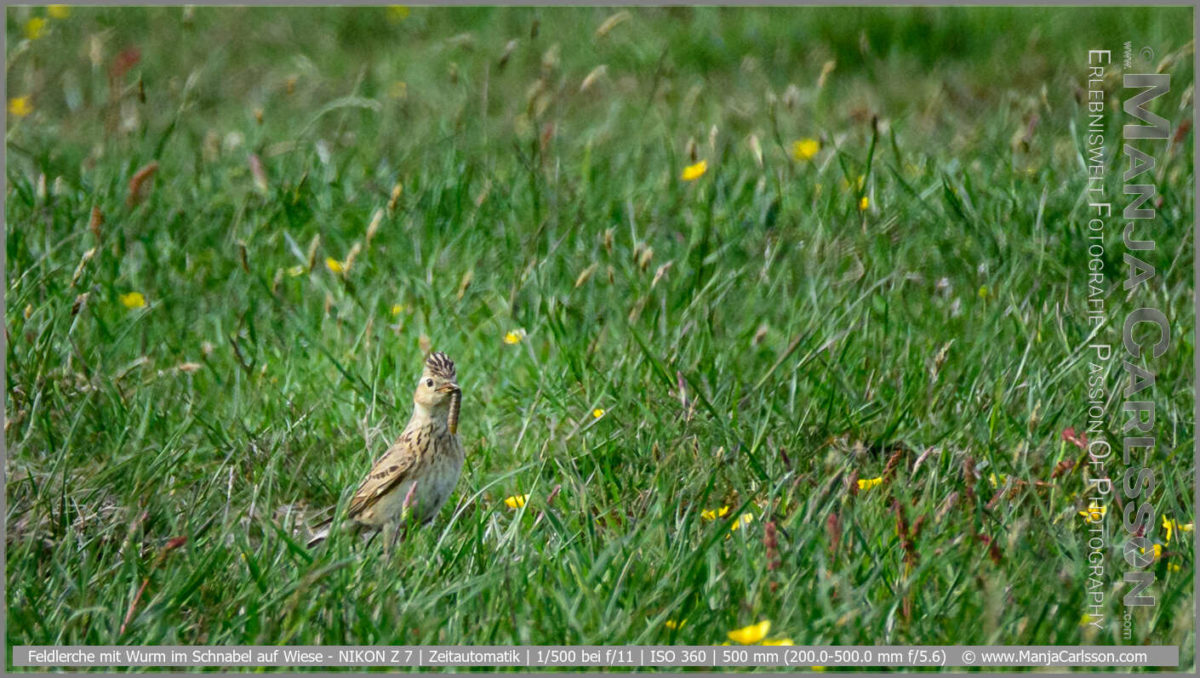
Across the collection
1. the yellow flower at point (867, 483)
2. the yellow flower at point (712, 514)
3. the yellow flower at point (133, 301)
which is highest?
the yellow flower at point (867, 483)

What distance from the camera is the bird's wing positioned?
374 cm

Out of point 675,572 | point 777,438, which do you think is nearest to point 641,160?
point 777,438

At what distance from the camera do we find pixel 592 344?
4.32 metres

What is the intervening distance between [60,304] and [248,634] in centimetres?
169

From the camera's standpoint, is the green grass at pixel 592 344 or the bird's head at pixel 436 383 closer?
the green grass at pixel 592 344

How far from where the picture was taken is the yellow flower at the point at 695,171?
5.37 m

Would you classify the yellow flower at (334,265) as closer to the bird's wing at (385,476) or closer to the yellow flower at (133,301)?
the yellow flower at (133,301)

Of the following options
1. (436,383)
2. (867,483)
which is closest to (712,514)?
(867,483)

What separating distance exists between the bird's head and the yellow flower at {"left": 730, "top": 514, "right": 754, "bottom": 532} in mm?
877

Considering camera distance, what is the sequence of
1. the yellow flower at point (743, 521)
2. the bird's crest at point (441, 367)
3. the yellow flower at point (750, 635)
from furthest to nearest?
1. the bird's crest at point (441, 367)
2. the yellow flower at point (743, 521)
3. the yellow flower at point (750, 635)

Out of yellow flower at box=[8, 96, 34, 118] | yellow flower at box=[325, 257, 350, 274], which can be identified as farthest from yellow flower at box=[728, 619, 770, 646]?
yellow flower at box=[8, 96, 34, 118]

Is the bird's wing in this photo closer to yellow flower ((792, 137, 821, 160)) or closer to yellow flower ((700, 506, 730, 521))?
yellow flower ((700, 506, 730, 521))

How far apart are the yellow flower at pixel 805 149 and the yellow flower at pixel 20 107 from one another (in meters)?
3.28

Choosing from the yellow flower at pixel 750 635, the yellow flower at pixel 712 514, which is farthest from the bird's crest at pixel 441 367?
the yellow flower at pixel 750 635
